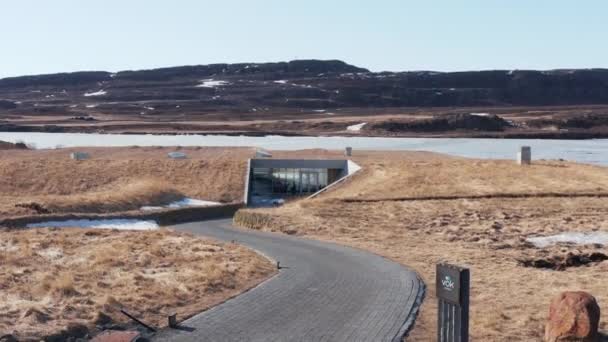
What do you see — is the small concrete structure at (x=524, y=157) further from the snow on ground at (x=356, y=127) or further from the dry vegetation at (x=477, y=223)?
the snow on ground at (x=356, y=127)

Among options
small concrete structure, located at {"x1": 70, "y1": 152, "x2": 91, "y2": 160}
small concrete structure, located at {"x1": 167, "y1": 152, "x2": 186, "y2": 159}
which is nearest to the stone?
small concrete structure, located at {"x1": 167, "y1": 152, "x2": 186, "y2": 159}

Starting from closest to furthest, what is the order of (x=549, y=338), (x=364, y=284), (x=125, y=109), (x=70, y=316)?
(x=549, y=338) → (x=70, y=316) → (x=364, y=284) → (x=125, y=109)

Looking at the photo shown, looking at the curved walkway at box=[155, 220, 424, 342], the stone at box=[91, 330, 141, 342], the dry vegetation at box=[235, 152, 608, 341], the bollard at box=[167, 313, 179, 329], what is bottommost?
the dry vegetation at box=[235, 152, 608, 341]

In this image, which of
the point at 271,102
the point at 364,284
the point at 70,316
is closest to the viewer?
the point at 70,316

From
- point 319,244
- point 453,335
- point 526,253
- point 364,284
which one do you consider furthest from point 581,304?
point 319,244

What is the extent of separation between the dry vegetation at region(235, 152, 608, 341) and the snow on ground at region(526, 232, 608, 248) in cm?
73

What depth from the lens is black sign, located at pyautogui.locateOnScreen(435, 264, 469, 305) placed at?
12.7 metres

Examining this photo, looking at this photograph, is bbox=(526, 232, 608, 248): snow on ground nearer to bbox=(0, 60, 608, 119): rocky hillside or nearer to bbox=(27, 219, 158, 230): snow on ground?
bbox=(27, 219, 158, 230): snow on ground

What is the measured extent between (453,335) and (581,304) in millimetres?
2638

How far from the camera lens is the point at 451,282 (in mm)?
12844

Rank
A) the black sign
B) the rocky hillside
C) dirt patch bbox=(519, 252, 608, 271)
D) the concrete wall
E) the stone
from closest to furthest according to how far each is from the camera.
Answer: the black sign
the stone
dirt patch bbox=(519, 252, 608, 271)
the concrete wall
the rocky hillside

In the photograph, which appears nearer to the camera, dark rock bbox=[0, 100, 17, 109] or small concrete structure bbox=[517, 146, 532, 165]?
small concrete structure bbox=[517, 146, 532, 165]

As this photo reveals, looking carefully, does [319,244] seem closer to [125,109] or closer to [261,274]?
[261,274]

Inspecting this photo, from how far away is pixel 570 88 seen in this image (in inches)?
7495
